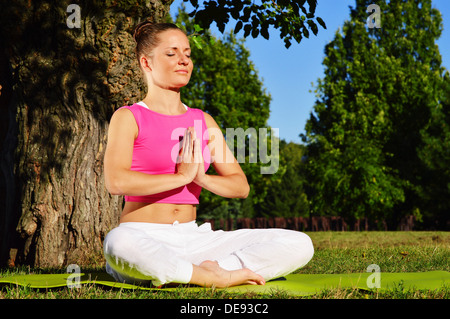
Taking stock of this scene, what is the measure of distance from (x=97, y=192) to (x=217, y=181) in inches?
132

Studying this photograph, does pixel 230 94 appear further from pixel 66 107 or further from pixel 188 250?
pixel 188 250

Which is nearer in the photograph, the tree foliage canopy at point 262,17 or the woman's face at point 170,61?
the woman's face at point 170,61

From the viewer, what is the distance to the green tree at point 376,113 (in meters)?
24.4

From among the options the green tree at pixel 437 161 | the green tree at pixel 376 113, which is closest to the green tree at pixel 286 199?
the green tree at pixel 376 113

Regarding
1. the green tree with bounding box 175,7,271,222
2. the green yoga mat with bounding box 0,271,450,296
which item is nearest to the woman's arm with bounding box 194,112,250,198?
the green yoga mat with bounding box 0,271,450,296

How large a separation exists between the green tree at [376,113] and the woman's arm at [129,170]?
68.3 ft

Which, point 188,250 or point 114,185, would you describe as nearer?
point 114,185

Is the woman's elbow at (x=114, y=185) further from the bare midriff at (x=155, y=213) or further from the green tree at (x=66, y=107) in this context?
the green tree at (x=66, y=107)

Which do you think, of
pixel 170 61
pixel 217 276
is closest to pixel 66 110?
pixel 170 61

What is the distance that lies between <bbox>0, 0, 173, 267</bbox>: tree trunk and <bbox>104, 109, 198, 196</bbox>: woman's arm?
10.2ft

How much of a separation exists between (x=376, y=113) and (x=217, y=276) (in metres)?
23.1

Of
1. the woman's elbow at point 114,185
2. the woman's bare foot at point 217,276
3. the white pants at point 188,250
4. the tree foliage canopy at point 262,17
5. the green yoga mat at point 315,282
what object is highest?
the tree foliage canopy at point 262,17

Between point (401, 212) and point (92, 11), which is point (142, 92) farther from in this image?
point (401, 212)

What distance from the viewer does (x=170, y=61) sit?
166 inches
